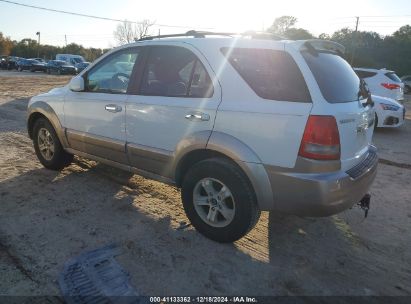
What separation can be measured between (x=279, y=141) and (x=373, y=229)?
Answer: 5.85 feet

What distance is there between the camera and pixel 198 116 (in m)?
3.44

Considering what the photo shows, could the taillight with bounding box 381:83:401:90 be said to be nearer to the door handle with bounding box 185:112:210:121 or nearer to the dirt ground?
the dirt ground

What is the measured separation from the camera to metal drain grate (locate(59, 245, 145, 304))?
2748 millimetres

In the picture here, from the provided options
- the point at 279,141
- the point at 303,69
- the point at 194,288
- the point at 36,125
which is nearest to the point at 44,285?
the point at 194,288

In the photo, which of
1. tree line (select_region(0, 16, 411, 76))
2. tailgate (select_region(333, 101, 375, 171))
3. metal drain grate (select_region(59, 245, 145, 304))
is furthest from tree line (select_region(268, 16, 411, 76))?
metal drain grate (select_region(59, 245, 145, 304))

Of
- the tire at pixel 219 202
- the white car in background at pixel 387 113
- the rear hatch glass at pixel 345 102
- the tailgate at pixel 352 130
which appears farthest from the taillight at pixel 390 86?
the tire at pixel 219 202

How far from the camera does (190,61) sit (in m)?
3.64

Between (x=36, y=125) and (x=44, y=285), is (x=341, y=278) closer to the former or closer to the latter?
(x=44, y=285)

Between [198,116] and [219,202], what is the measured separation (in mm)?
817

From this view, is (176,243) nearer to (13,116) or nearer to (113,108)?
(113,108)

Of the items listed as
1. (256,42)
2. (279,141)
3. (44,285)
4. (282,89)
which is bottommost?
(44,285)

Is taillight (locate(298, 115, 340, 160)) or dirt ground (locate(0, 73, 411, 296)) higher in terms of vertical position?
taillight (locate(298, 115, 340, 160))

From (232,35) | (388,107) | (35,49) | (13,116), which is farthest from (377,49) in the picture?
(35,49)

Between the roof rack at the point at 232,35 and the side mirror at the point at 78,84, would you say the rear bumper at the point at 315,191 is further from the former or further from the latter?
the side mirror at the point at 78,84
